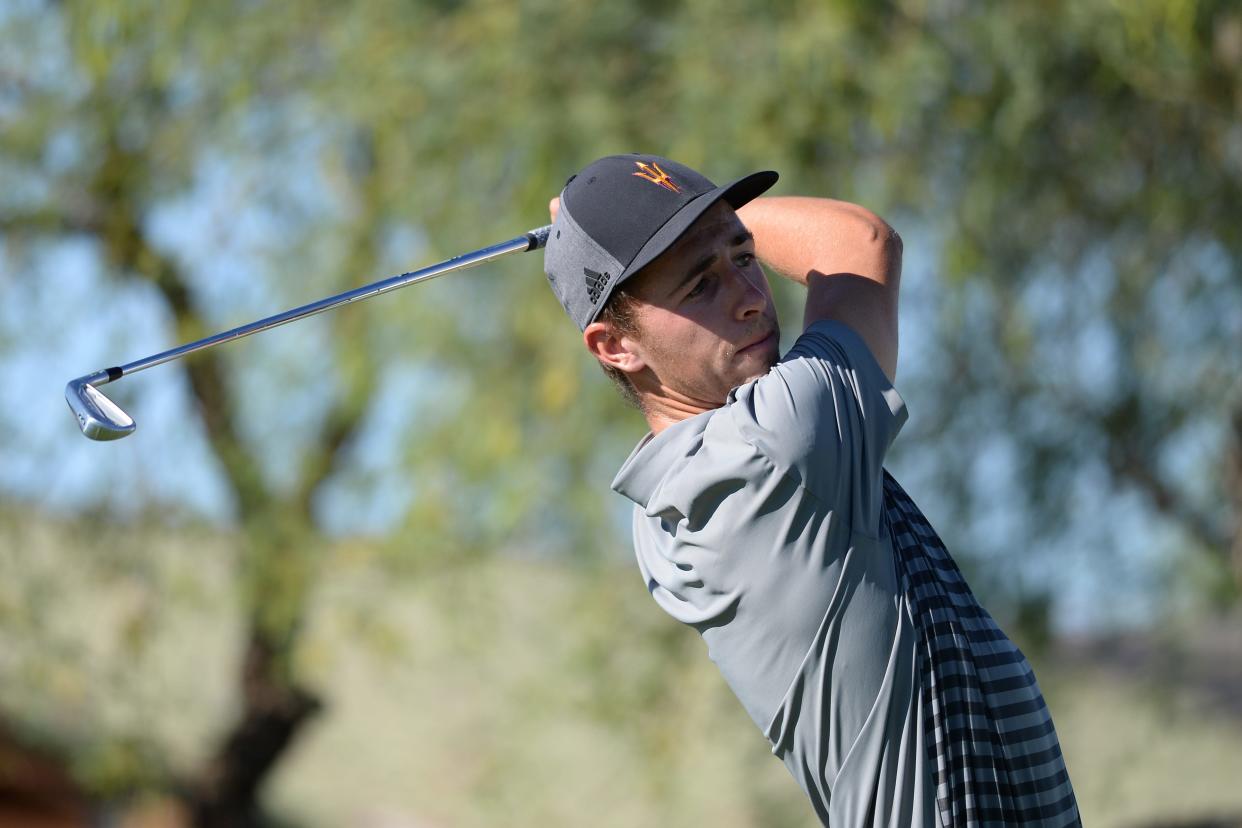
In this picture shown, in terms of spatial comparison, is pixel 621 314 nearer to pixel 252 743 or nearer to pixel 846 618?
pixel 846 618

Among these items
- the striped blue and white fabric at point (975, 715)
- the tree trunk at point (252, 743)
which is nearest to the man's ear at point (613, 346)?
the striped blue and white fabric at point (975, 715)

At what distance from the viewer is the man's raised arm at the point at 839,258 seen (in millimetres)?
1396

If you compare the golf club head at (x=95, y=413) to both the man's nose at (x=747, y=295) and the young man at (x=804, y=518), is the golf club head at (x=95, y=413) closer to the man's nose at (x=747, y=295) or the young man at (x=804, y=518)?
the young man at (x=804, y=518)

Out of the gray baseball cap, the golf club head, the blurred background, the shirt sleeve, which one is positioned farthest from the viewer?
the blurred background

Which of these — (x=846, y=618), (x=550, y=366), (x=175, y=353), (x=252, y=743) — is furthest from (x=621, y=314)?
(x=252, y=743)

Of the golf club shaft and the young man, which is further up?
the golf club shaft

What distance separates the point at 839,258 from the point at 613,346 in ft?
0.80

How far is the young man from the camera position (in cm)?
127

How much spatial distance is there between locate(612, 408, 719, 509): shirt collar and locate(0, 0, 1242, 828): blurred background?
254cm

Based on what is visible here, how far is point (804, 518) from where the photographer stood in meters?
1.27

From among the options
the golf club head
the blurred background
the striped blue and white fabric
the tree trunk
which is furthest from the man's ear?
the tree trunk

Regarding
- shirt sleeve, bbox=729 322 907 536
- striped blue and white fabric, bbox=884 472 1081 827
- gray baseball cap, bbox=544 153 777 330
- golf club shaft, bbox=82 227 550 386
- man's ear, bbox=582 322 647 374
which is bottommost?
striped blue and white fabric, bbox=884 472 1081 827

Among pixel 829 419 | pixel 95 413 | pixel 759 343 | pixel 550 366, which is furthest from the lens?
pixel 550 366

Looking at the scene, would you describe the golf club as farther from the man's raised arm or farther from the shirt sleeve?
the shirt sleeve
